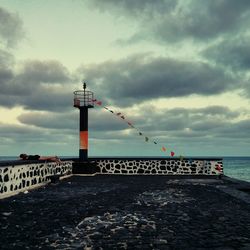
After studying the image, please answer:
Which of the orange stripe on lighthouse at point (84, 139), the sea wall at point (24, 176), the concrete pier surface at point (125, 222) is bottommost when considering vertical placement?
the concrete pier surface at point (125, 222)

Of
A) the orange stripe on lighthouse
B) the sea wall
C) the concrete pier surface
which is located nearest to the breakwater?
the orange stripe on lighthouse

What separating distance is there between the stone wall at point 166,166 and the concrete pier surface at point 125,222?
37.2ft

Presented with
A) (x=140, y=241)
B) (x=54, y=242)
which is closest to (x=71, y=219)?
(x=54, y=242)

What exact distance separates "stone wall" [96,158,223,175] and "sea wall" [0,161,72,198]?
5.92 meters

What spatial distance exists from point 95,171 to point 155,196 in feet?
38.9

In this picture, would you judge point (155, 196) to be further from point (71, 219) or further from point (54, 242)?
point (54, 242)

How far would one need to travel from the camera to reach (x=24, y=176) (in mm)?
12852

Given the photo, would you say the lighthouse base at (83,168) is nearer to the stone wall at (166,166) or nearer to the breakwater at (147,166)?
the breakwater at (147,166)

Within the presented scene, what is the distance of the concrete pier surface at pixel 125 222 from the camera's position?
5.15 meters

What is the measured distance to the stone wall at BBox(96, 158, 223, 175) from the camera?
21.9m

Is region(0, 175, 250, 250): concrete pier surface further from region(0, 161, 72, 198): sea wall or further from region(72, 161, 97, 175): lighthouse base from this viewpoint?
region(72, 161, 97, 175): lighthouse base

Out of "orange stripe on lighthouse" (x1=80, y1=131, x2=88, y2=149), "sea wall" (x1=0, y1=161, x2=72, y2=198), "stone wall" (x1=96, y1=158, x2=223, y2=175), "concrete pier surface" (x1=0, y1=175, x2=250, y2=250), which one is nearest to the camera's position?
"concrete pier surface" (x1=0, y1=175, x2=250, y2=250)

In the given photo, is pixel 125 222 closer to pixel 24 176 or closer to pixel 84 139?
pixel 24 176

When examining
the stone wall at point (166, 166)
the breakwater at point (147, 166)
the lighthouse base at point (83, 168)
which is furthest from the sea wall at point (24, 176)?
the stone wall at point (166, 166)
